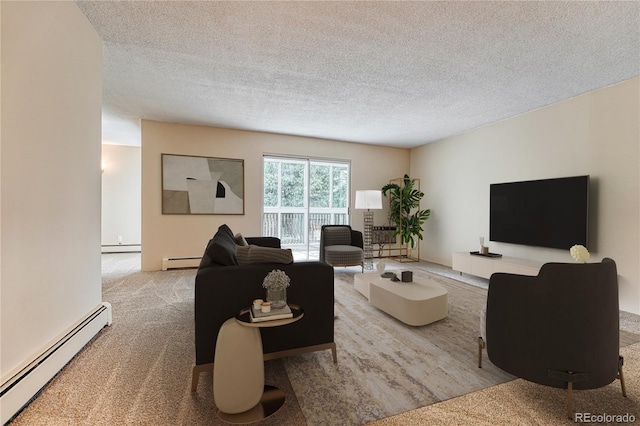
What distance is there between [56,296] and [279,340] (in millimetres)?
1544

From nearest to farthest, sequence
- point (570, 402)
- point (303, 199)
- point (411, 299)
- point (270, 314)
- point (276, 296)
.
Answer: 1. point (570, 402)
2. point (270, 314)
3. point (276, 296)
4. point (411, 299)
5. point (303, 199)

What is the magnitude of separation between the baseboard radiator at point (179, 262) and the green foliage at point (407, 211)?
163 inches

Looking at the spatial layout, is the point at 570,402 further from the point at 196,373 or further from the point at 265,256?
the point at 196,373

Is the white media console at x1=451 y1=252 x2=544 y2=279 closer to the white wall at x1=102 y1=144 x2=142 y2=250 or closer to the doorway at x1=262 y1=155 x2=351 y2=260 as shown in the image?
the doorway at x1=262 y1=155 x2=351 y2=260

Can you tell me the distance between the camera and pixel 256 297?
1765 millimetres

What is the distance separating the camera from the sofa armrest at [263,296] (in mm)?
1669

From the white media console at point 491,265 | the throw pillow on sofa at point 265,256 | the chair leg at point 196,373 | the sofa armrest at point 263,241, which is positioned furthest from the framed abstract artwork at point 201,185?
the white media console at point 491,265

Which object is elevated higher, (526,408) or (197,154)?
(197,154)

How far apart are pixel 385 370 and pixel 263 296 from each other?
38.8 inches

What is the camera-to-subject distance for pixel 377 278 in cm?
337

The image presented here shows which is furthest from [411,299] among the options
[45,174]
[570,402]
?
[45,174]

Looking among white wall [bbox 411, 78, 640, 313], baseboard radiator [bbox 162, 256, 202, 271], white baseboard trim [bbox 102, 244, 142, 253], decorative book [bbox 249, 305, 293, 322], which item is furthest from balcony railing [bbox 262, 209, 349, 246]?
decorative book [bbox 249, 305, 293, 322]

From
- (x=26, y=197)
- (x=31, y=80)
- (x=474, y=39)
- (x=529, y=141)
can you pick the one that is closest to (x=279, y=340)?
(x=26, y=197)

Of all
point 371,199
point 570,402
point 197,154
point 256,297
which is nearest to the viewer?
point 570,402
